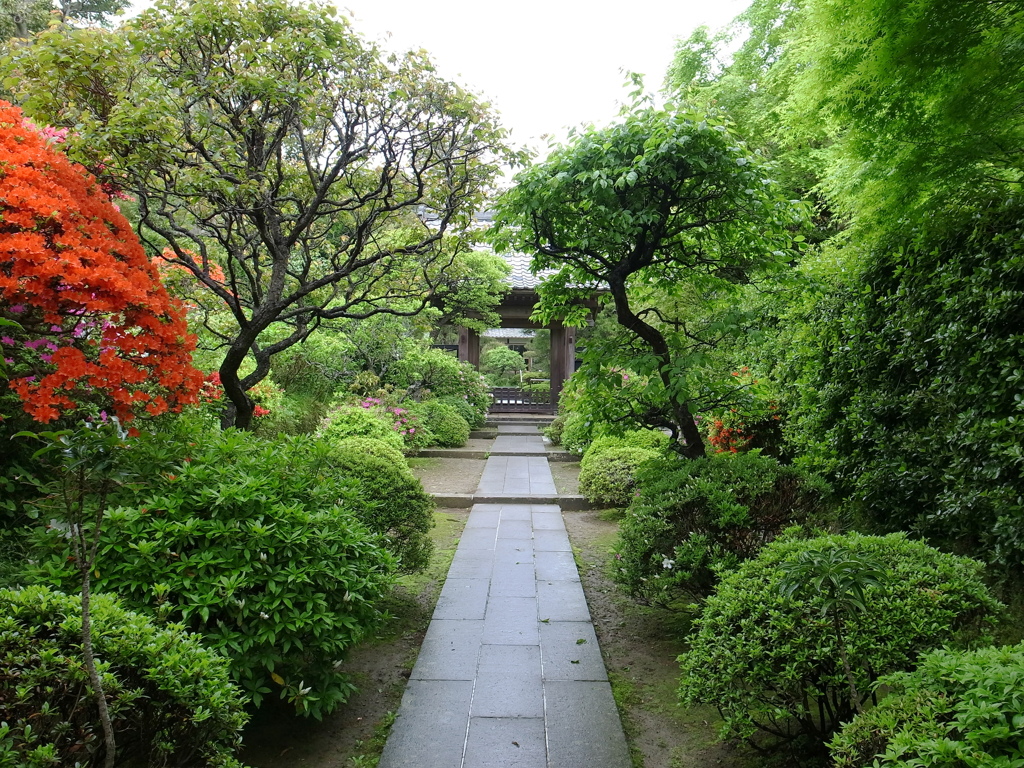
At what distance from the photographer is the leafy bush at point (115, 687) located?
1679 millimetres

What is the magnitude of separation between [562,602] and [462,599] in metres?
0.69

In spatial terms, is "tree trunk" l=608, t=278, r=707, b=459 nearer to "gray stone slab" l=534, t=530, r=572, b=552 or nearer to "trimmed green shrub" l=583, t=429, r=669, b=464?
"gray stone slab" l=534, t=530, r=572, b=552

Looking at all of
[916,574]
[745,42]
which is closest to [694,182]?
[916,574]

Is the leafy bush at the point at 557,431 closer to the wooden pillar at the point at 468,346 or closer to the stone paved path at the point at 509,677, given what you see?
the wooden pillar at the point at 468,346

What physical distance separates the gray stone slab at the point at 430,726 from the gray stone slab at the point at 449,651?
84 millimetres

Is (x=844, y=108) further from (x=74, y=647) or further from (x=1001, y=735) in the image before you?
(x=74, y=647)

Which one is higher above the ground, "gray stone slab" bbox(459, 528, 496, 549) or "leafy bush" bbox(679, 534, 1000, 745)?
"leafy bush" bbox(679, 534, 1000, 745)

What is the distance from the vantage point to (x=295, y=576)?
2475mm

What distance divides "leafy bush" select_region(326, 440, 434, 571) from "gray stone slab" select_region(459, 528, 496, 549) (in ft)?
4.08

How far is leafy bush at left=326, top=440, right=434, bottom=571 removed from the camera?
163 inches

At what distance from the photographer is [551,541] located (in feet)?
19.0

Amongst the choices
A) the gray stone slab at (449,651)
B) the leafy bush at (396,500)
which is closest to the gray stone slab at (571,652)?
the gray stone slab at (449,651)

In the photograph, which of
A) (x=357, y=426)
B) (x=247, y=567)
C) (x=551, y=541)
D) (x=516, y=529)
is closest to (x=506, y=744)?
(x=247, y=567)

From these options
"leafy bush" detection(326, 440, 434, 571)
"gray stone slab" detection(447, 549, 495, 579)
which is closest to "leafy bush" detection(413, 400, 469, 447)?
"gray stone slab" detection(447, 549, 495, 579)
